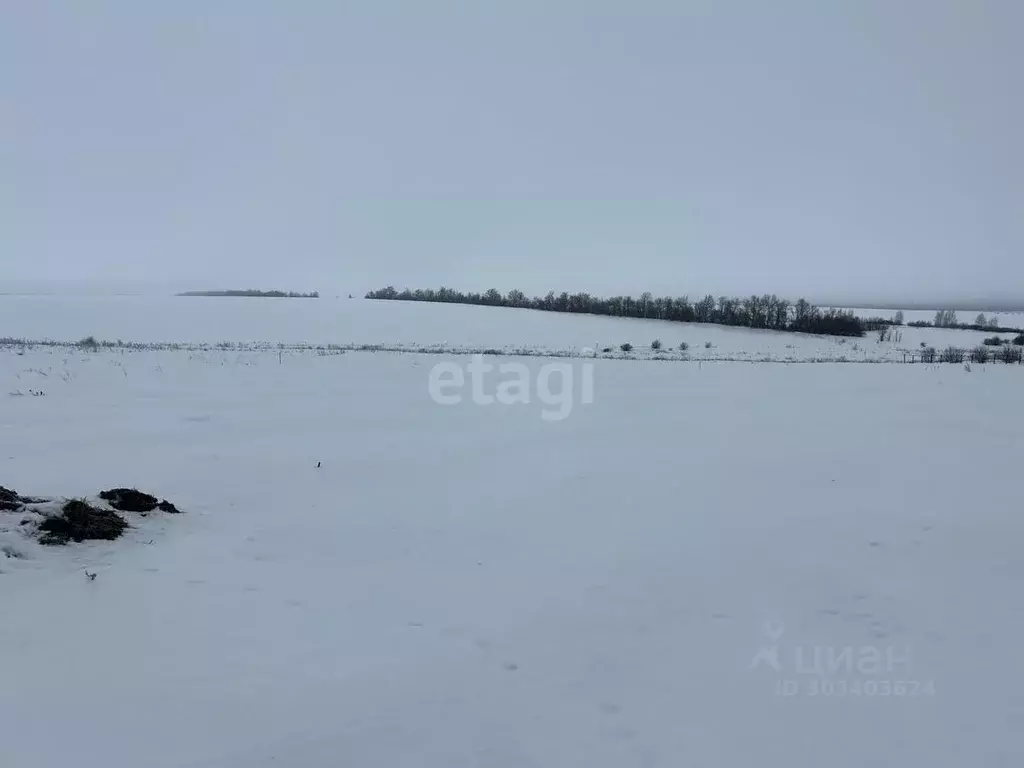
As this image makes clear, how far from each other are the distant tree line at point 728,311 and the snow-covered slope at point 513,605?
57038 mm

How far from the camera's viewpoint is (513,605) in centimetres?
513

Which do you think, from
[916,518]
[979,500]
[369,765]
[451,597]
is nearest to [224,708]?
[369,765]

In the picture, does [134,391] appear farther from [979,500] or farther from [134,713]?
[979,500]

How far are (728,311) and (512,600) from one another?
72573 millimetres

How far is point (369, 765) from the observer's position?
327 centimetres

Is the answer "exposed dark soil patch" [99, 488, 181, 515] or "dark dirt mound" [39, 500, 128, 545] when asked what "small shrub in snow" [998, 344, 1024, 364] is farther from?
"dark dirt mound" [39, 500, 128, 545]

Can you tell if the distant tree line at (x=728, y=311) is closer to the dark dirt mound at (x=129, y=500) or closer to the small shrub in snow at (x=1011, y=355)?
the small shrub in snow at (x=1011, y=355)

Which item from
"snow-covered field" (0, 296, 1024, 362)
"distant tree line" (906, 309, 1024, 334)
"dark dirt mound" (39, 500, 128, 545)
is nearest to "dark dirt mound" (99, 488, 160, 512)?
"dark dirt mound" (39, 500, 128, 545)

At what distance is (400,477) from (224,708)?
5258 mm

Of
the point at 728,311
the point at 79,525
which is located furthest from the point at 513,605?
the point at 728,311

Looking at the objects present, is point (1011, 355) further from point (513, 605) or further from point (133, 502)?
point (133, 502)

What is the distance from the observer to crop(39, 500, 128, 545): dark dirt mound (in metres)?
5.68

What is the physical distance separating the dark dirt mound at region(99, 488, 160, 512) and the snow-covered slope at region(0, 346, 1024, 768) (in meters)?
0.27

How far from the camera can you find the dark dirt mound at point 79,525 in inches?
224
